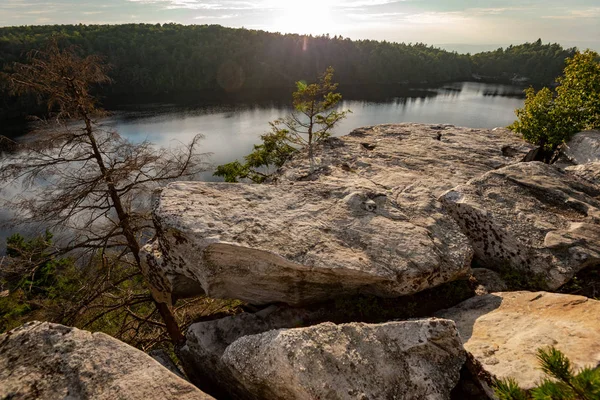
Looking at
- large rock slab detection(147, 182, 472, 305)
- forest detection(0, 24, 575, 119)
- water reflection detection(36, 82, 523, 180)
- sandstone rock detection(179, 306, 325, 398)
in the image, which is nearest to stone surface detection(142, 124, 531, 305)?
large rock slab detection(147, 182, 472, 305)

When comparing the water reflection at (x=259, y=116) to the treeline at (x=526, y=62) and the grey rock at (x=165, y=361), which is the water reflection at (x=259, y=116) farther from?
the treeline at (x=526, y=62)

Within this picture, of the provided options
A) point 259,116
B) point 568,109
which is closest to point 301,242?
point 568,109

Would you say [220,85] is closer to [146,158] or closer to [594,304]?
[146,158]

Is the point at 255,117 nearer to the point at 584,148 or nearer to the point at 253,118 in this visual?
the point at 253,118

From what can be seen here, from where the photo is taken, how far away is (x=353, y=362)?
4.74 meters

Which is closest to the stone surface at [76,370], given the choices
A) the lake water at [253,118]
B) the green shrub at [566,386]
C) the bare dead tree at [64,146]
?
the bare dead tree at [64,146]

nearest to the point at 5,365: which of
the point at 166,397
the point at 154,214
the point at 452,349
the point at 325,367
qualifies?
the point at 166,397

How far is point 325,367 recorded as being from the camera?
4.63 meters

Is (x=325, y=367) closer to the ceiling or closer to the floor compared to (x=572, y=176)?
closer to the floor

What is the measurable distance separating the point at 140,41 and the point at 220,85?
34021mm

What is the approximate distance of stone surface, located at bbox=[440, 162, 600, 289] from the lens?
7.10m

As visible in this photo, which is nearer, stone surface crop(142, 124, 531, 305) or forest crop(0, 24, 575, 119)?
stone surface crop(142, 124, 531, 305)

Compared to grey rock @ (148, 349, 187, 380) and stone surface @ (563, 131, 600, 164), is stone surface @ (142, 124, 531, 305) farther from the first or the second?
stone surface @ (563, 131, 600, 164)

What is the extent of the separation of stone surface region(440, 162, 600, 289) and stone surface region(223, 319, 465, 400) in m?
3.50
